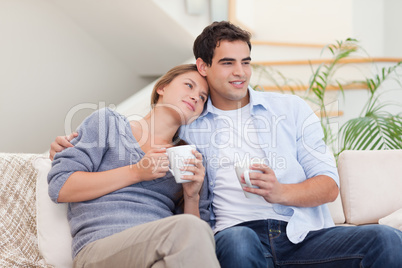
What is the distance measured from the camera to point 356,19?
175 inches

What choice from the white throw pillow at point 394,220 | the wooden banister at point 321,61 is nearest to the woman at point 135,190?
the white throw pillow at point 394,220

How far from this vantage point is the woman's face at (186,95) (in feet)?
5.57

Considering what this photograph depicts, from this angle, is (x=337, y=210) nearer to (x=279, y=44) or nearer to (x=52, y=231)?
(x=52, y=231)

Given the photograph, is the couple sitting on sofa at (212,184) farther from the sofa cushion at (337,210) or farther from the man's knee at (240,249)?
the sofa cushion at (337,210)

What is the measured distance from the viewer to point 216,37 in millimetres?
1817

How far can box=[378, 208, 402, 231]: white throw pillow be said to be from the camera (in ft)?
5.92

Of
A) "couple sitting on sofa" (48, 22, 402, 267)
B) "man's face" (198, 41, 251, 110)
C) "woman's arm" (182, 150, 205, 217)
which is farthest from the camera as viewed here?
"man's face" (198, 41, 251, 110)

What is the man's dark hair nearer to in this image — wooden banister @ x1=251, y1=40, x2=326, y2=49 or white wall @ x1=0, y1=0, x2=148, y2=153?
wooden banister @ x1=251, y1=40, x2=326, y2=49

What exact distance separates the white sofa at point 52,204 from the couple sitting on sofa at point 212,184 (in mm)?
142

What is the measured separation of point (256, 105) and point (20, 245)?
99 cm

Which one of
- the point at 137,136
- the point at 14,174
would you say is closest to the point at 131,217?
the point at 137,136

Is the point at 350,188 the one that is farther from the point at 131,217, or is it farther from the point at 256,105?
the point at 131,217

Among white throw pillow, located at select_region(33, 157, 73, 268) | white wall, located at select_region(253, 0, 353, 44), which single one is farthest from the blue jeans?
white wall, located at select_region(253, 0, 353, 44)

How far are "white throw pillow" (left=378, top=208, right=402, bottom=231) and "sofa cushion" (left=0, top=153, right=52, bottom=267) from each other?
1266mm
